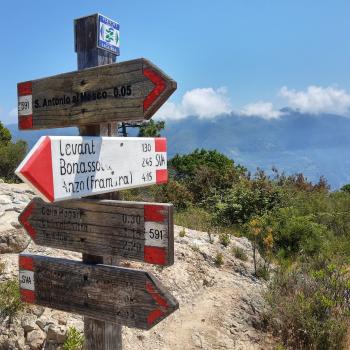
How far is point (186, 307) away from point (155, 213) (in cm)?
374

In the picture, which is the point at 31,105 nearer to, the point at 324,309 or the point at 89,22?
the point at 89,22

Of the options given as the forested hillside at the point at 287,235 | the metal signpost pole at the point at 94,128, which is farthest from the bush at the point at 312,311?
the metal signpost pole at the point at 94,128

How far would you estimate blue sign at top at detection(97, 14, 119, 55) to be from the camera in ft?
8.52

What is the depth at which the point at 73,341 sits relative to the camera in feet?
12.8

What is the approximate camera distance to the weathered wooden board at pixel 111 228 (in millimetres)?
2250

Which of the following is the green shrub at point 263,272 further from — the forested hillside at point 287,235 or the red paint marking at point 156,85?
the red paint marking at point 156,85

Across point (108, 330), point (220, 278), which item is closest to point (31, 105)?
point (108, 330)

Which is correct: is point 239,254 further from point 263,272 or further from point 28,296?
point 28,296

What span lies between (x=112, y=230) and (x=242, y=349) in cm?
335

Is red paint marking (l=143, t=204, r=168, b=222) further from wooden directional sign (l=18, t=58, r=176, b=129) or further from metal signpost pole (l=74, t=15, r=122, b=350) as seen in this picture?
wooden directional sign (l=18, t=58, r=176, b=129)

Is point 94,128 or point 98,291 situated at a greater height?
point 94,128

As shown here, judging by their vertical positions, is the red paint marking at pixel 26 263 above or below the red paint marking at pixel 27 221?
below

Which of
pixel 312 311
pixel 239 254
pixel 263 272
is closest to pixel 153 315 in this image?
pixel 312 311

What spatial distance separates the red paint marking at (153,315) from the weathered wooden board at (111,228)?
0.90 feet
